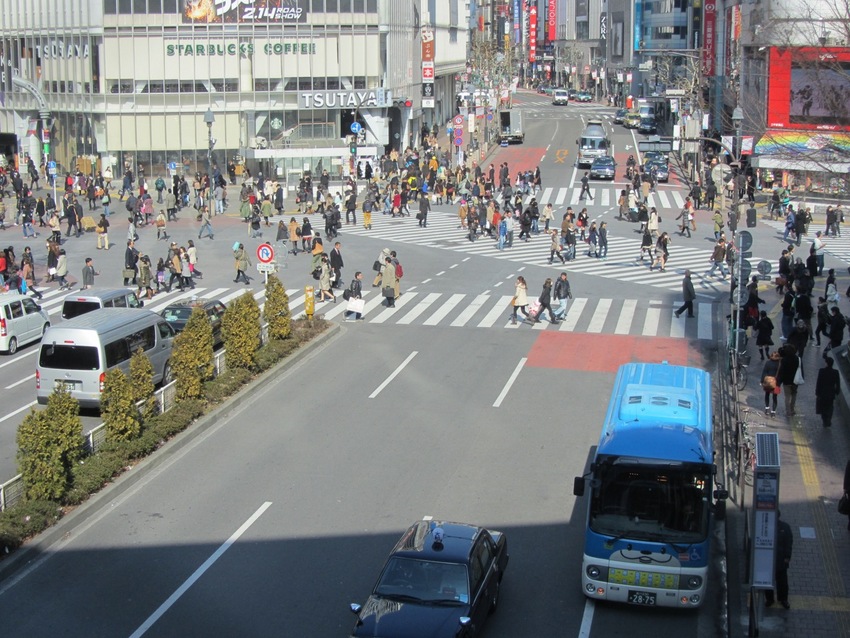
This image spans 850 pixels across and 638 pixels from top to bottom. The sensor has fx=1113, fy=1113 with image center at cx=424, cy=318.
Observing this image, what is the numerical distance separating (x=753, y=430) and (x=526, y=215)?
26700 mm

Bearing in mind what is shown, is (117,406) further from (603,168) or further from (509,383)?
(603,168)

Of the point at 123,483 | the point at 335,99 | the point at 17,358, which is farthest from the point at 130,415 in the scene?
the point at 335,99

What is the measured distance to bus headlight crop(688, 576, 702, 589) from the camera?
13.7 metres

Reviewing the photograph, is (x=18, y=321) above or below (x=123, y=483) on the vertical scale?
above

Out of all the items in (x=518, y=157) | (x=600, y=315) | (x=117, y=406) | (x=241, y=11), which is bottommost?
(x=600, y=315)

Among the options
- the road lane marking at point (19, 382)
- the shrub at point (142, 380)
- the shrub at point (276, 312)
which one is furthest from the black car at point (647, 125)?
the shrub at point (142, 380)

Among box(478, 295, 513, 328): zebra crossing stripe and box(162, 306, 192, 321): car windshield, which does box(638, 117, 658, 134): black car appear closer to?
box(478, 295, 513, 328): zebra crossing stripe

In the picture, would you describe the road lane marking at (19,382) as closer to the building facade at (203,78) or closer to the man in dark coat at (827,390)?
the man in dark coat at (827,390)

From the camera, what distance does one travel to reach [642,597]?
13859 mm

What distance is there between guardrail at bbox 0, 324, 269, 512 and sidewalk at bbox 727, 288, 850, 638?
10.4 meters

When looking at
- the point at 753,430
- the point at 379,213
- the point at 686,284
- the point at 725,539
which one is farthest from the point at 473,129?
the point at 725,539

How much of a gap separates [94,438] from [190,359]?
3.34 meters

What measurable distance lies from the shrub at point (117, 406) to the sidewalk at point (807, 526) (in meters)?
10.2

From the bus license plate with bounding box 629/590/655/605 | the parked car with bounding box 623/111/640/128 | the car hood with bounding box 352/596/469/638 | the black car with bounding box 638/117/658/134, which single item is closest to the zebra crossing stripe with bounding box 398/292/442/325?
the bus license plate with bounding box 629/590/655/605
